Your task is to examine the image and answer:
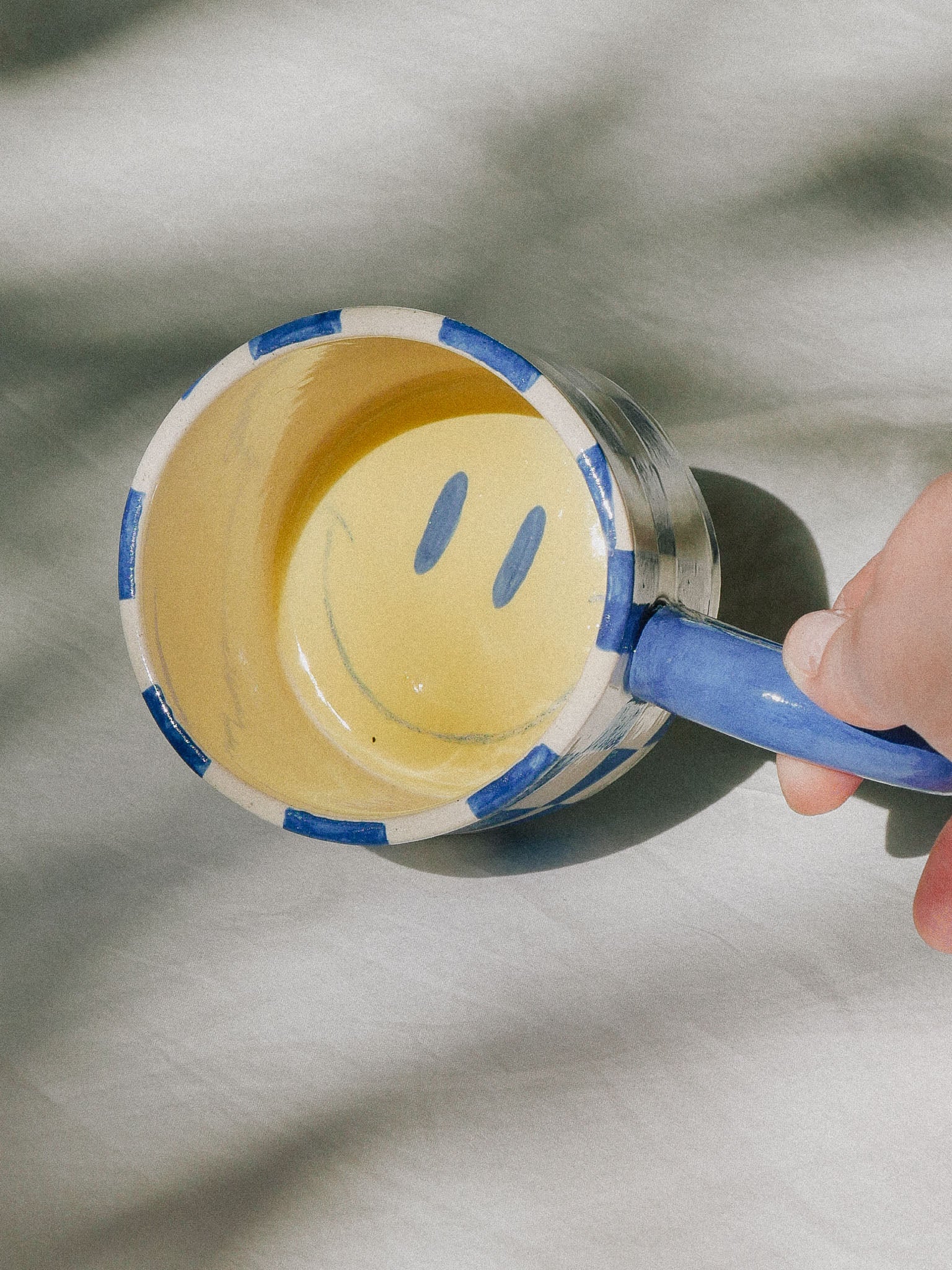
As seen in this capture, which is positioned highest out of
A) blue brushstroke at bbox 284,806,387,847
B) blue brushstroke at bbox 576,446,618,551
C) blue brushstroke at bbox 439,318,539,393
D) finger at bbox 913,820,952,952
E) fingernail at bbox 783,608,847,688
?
blue brushstroke at bbox 439,318,539,393

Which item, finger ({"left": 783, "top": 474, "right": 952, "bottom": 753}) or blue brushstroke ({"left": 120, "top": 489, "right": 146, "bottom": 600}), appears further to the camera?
blue brushstroke ({"left": 120, "top": 489, "right": 146, "bottom": 600})

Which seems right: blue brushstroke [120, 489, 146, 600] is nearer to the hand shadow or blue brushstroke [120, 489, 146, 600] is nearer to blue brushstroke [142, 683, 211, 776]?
blue brushstroke [142, 683, 211, 776]

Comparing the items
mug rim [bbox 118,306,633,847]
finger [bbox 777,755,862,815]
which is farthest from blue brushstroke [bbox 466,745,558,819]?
finger [bbox 777,755,862,815]

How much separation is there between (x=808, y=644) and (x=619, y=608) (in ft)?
0.20

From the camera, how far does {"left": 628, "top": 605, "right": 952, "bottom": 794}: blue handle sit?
372 millimetres

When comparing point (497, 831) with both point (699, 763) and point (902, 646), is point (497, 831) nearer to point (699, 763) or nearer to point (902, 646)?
point (699, 763)

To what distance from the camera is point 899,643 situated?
0.35 metres

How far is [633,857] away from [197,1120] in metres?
0.24

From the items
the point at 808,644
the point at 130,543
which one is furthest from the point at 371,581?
the point at 808,644

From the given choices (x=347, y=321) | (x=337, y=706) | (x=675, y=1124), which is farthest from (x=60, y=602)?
(x=675, y=1124)

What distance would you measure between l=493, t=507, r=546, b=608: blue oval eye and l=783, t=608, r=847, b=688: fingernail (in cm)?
16

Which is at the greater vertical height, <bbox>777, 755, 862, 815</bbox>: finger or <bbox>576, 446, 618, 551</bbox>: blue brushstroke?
<bbox>576, 446, 618, 551</bbox>: blue brushstroke

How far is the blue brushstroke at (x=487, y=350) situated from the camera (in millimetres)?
406

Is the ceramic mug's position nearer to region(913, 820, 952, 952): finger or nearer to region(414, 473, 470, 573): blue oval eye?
region(414, 473, 470, 573): blue oval eye
